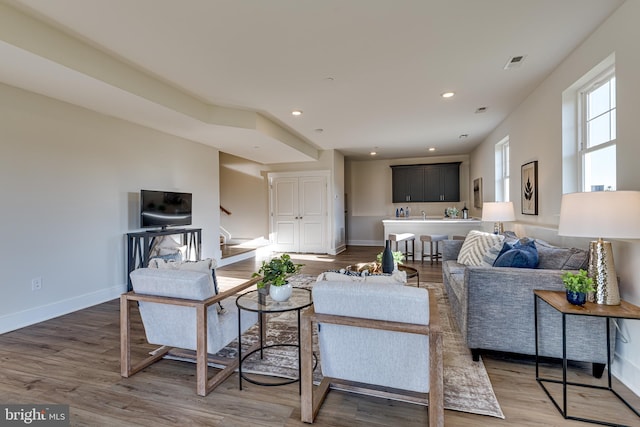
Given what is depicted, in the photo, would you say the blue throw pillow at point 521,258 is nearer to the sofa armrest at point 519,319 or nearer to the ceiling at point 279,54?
the sofa armrest at point 519,319

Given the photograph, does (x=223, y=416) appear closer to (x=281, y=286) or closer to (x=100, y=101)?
(x=281, y=286)

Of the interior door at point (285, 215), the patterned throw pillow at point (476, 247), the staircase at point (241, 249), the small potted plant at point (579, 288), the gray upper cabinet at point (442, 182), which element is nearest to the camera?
the small potted plant at point (579, 288)

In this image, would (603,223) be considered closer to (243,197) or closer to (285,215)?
(285,215)

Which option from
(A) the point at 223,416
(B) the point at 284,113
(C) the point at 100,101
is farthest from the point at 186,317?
(B) the point at 284,113

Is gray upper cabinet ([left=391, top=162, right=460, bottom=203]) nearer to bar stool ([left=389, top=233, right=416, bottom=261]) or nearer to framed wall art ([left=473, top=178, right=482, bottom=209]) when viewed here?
framed wall art ([left=473, top=178, right=482, bottom=209])

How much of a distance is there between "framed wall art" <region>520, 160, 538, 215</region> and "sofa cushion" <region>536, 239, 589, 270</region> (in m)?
1.45

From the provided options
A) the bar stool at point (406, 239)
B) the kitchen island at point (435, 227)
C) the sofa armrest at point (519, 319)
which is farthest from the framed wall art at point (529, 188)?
the bar stool at point (406, 239)

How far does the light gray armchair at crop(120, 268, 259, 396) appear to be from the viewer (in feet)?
6.48

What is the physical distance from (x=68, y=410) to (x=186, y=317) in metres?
0.81

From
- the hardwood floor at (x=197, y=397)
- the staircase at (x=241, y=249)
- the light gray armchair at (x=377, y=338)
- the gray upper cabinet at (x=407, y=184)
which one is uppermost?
the gray upper cabinet at (x=407, y=184)

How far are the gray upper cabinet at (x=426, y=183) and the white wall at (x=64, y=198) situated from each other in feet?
20.8

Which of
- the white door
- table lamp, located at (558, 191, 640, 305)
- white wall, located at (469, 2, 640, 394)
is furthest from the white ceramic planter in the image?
the white door

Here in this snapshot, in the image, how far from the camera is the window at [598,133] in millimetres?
2488

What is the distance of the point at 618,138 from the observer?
2.25 metres
